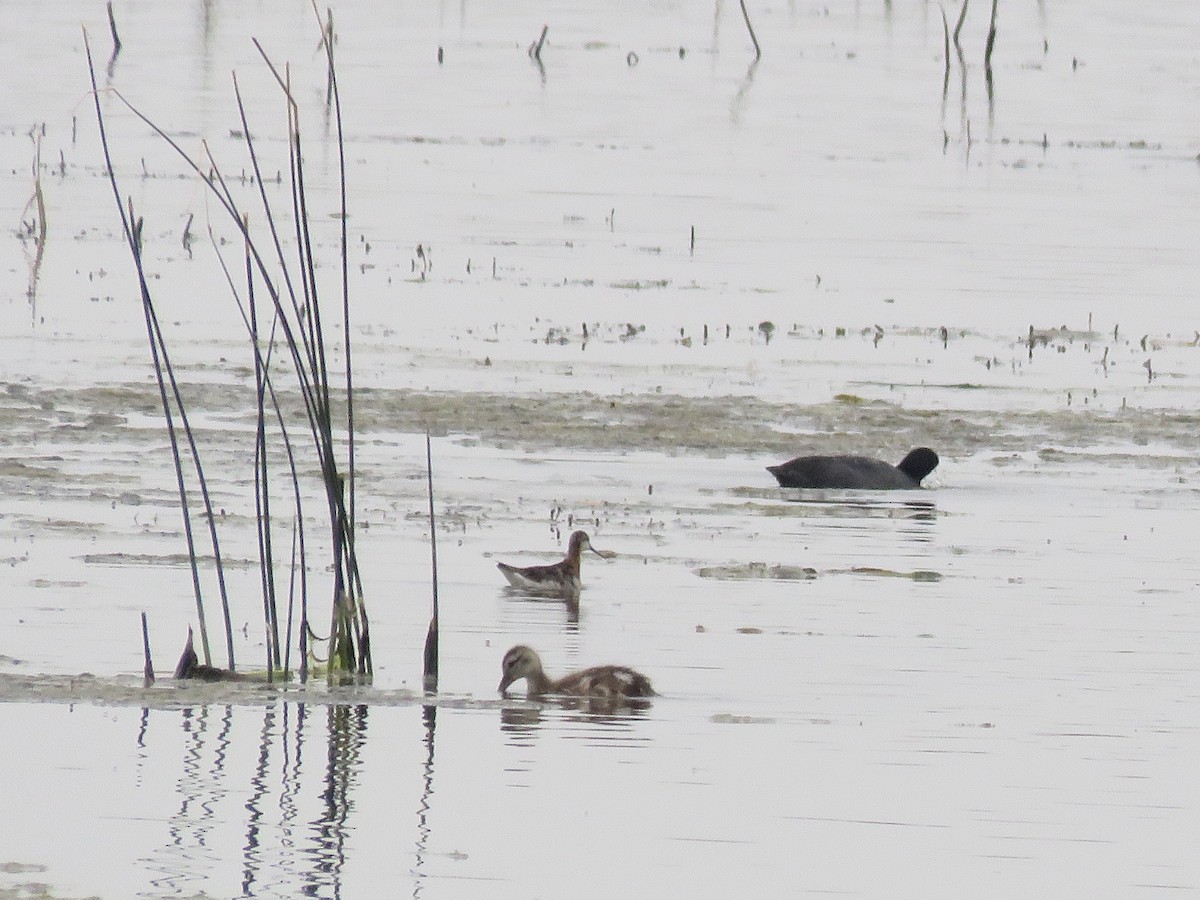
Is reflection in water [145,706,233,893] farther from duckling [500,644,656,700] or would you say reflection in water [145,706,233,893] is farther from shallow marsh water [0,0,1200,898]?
duckling [500,644,656,700]

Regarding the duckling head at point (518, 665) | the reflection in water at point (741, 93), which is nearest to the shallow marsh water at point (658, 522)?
the duckling head at point (518, 665)

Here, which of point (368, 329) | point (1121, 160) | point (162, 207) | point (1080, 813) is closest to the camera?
point (1080, 813)

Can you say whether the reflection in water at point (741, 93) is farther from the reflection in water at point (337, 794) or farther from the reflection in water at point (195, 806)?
the reflection in water at point (195, 806)

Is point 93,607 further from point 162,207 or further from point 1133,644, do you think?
point 162,207

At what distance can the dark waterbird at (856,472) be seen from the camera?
1389cm

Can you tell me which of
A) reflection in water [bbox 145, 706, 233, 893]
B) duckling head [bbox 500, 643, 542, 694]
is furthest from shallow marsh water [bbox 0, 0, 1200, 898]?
duckling head [bbox 500, 643, 542, 694]

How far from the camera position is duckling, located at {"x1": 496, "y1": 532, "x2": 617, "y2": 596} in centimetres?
1082

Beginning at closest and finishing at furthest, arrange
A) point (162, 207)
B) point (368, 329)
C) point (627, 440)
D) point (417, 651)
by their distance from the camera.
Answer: point (417, 651), point (627, 440), point (368, 329), point (162, 207)

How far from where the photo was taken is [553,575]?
10828mm

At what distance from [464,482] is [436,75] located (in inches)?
1032

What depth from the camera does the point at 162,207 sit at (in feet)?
76.9

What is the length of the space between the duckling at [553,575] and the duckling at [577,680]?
1470mm

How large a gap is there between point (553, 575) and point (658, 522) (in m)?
2.02

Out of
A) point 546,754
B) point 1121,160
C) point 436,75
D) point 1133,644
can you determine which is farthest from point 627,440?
point 436,75
